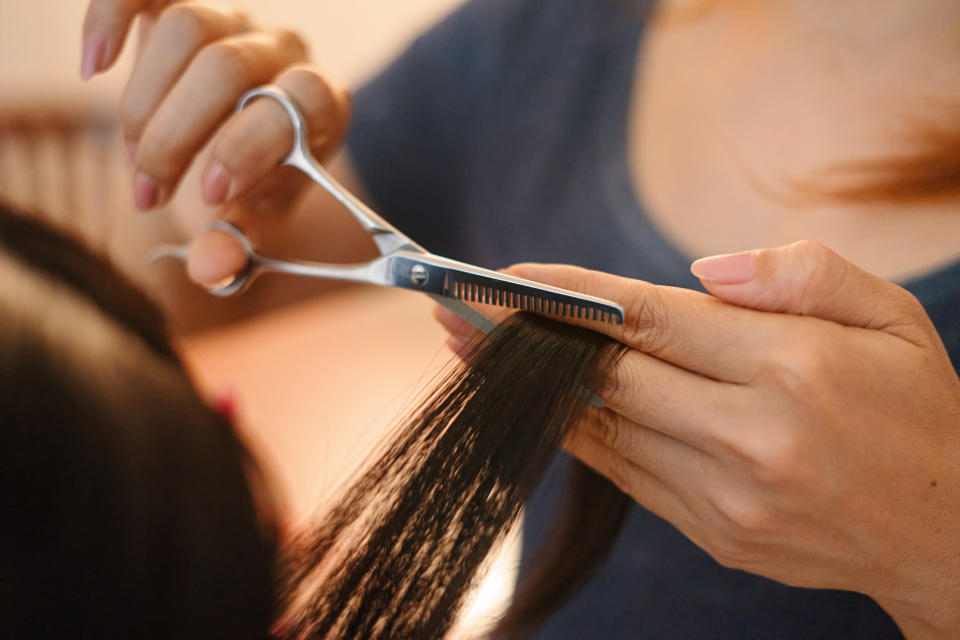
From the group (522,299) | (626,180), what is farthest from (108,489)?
(626,180)

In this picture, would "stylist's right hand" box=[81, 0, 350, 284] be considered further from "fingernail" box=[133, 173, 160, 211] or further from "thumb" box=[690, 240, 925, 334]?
"thumb" box=[690, 240, 925, 334]

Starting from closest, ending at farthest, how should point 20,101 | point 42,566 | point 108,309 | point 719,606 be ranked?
point 42,566
point 108,309
point 719,606
point 20,101

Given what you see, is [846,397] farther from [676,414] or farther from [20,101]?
[20,101]

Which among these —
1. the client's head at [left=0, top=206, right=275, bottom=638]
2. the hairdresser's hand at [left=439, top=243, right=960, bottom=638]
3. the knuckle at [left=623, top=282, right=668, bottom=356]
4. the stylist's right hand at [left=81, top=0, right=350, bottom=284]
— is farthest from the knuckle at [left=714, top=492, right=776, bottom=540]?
the stylist's right hand at [left=81, top=0, right=350, bottom=284]

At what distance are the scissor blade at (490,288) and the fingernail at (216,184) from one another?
227mm

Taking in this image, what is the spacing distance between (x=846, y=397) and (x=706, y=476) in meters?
0.12

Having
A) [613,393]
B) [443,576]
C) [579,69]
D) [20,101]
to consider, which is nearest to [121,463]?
[443,576]

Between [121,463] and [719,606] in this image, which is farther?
[719,606]

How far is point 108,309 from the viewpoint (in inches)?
22.0

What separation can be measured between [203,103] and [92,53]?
0.51ft

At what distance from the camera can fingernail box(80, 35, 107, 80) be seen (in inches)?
27.6

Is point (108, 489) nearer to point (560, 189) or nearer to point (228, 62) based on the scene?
point (228, 62)

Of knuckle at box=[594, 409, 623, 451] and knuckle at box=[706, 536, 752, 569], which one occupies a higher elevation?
knuckle at box=[594, 409, 623, 451]

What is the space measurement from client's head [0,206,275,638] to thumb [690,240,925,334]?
43 centimetres
